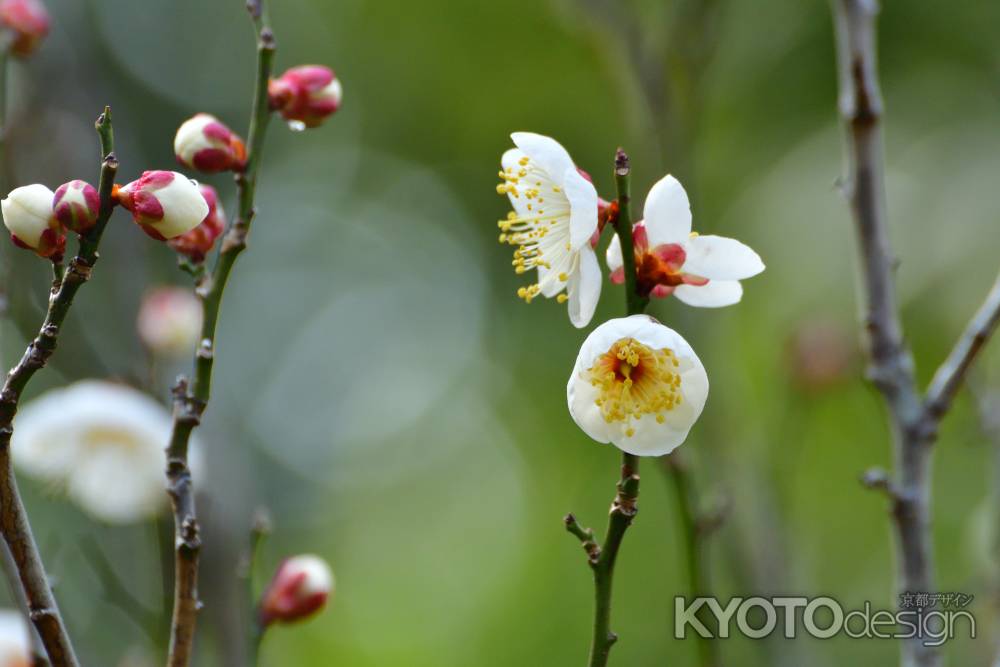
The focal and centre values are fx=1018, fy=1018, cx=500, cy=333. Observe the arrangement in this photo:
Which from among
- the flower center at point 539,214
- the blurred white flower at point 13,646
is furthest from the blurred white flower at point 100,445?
the flower center at point 539,214

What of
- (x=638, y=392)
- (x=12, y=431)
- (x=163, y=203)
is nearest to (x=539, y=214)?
(x=638, y=392)

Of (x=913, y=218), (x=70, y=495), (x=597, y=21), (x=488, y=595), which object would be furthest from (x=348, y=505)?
(x=597, y=21)

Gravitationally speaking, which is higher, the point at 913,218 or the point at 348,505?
the point at 913,218

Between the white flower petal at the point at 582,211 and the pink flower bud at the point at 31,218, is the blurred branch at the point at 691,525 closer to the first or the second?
the white flower petal at the point at 582,211

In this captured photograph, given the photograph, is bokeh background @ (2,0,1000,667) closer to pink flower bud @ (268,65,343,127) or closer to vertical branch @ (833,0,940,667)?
vertical branch @ (833,0,940,667)

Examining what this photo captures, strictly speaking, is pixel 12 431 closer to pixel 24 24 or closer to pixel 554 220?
pixel 554 220

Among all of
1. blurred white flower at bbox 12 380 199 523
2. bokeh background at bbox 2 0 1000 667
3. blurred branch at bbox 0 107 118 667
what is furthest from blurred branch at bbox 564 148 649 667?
blurred white flower at bbox 12 380 199 523

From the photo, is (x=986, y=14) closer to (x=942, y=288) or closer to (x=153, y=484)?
(x=942, y=288)
